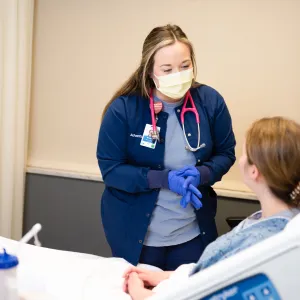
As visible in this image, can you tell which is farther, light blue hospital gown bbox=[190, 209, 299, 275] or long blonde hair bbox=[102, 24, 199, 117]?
long blonde hair bbox=[102, 24, 199, 117]

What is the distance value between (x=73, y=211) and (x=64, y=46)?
1035 millimetres

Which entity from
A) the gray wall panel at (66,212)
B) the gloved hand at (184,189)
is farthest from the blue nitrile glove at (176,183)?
the gray wall panel at (66,212)

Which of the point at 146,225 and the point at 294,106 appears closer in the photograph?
the point at 146,225

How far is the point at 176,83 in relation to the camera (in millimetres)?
1733

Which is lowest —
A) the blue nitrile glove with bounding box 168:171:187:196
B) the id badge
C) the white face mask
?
the blue nitrile glove with bounding box 168:171:187:196

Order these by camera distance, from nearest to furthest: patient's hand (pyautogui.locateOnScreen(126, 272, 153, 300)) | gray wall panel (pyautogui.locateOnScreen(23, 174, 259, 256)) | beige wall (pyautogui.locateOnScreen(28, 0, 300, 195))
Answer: patient's hand (pyautogui.locateOnScreen(126, 272, 153, 300)) → beige wall (pyautogui.locateOnScreen(28, 0, 300, 195)) → gray wall panel (pyautogui.locateOnScreen(23, 174, 259, 256))

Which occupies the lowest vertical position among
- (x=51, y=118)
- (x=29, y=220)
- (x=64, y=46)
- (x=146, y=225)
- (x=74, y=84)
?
(x=29, y=220)

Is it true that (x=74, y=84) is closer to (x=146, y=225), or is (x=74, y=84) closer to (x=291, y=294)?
(x=146, y=225)

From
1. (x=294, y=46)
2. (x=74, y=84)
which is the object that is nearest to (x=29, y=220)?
(x=74, y=84)

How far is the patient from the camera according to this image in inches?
46.9

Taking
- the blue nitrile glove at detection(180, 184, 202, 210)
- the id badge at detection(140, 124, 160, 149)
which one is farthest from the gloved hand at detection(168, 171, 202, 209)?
the id badge at detection(140, 124, 160, 149)

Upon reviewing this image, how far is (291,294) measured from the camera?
0.93 meters

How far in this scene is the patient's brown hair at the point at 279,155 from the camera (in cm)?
120

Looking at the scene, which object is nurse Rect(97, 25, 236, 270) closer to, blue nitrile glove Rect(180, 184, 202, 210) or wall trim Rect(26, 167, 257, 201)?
blue nitrile glove Rect(180, 184, 202, 210)
